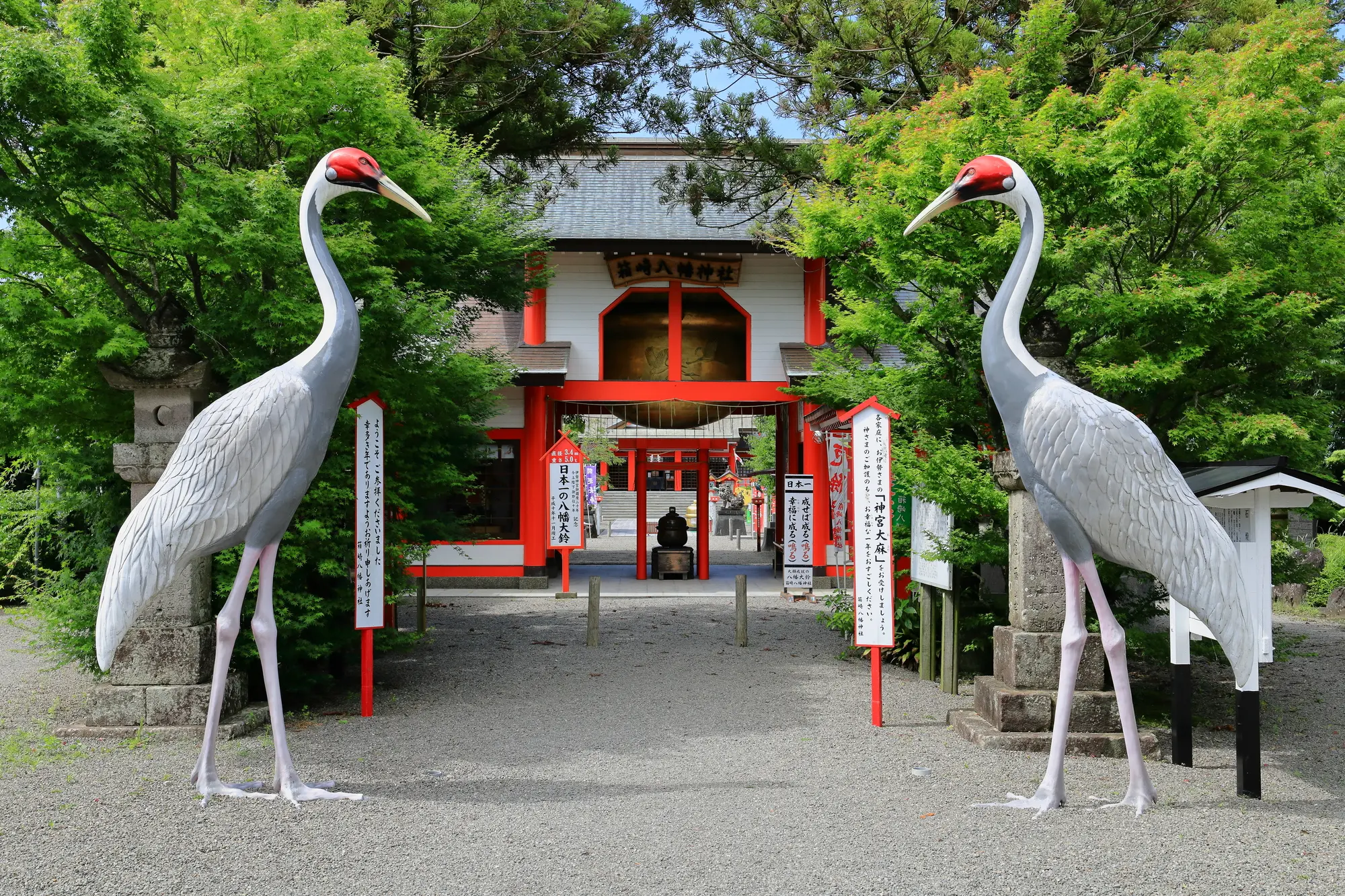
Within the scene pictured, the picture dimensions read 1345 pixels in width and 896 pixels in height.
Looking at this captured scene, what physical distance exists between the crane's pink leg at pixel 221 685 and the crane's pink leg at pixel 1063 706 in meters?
4.10

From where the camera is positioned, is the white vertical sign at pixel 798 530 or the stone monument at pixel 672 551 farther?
the stone monument at pixel 672 551

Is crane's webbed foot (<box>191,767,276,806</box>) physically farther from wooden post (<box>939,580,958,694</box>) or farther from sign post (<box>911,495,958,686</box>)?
wooden post (<box>939,580,958,694</box>)

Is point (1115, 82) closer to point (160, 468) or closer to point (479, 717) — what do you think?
point (479, 717)

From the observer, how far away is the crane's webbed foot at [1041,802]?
5133mm

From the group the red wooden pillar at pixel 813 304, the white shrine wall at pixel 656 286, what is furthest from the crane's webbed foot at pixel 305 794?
the red wooden pillar at pixel 813 304

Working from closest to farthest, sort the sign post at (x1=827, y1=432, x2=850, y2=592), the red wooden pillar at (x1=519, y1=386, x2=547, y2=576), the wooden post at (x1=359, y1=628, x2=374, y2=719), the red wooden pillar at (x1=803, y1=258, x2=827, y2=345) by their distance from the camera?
the wooden post at (x1=359, y1=628, x2=374, y2=719) < the sign post at (x1=827, y1=432, x2=850, y2=592) < the red wooden pillar at (x1=519, y1=386, x2=547, y2=576) < the red wooden pillar at (x1=803, y1=258, x2=827, y2=345)

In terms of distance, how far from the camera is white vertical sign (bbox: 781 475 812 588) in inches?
544

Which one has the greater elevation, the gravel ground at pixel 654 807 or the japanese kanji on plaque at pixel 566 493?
the japanese kanji on plaque at pixel 566 493

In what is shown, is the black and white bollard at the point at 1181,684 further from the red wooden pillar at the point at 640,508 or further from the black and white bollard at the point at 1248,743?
the red wooden pillar at the point at 640,508

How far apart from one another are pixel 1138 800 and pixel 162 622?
6184 mm

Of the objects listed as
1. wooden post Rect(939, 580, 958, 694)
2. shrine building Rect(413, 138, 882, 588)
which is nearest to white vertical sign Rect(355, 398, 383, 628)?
wooden post Rect(939, 580, 958, 694)

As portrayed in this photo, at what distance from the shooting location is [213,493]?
→ 5320mm

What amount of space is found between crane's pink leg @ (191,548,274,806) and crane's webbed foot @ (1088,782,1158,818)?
4529 mm

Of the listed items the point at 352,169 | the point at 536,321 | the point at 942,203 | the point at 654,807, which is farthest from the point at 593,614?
the point at 536,321
